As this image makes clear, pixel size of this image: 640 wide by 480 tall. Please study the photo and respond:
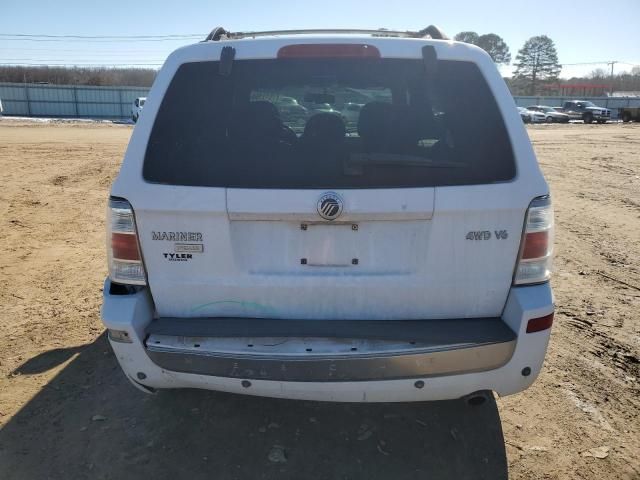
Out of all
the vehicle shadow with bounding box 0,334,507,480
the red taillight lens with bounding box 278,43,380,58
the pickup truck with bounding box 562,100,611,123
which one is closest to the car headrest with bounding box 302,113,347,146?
the red taillight lens with bounding box 278,43,380,58

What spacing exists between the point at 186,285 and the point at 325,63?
1.27 m

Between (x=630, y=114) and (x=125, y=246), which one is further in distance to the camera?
(x=630, y=114)

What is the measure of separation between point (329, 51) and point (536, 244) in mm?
1349

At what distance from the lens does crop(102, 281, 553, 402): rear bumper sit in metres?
2.29

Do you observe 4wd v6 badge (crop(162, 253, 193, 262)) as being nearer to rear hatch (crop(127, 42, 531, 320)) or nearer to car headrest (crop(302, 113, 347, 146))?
rear hatch (crop(127, 42, 531, 320))

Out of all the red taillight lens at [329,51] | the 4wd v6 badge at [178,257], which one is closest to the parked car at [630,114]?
the red taillight lens at [329,51]

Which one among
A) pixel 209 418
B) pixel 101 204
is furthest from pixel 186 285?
pixel 101 204

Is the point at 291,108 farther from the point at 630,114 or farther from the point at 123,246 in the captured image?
the point at 630,114

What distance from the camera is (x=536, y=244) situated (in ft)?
7.84

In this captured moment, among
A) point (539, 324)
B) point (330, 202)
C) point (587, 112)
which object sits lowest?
point (539, 324)

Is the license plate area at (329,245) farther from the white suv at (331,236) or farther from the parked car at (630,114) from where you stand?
the parked car at (630,114)

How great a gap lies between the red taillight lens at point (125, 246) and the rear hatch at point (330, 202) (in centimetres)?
6

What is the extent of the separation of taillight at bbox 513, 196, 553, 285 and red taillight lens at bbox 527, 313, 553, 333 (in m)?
0.18

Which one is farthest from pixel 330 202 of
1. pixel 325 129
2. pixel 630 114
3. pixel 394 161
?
pixel 630 114
